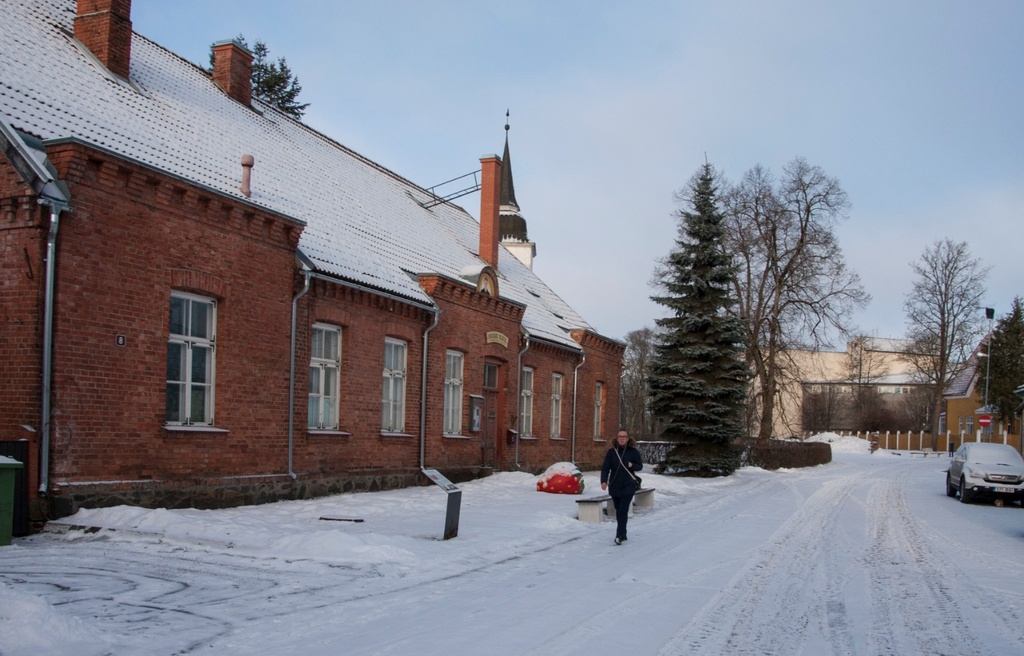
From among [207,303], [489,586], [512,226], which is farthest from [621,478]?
[512,226]

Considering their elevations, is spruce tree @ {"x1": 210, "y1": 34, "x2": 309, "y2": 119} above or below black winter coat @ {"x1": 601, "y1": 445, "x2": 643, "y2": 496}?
above

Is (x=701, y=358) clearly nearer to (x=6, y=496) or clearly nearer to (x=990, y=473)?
(x=990, y=473)

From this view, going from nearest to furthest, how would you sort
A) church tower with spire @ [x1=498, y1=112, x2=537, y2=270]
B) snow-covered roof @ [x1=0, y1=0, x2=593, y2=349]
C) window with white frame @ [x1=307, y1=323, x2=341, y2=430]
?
snow-covered roof @ [x1=0, y1=0, x2=593, y2=349] < window with white frame @ [x1=307, y1=323, x2=341, y2=430] < church tower with spire @ [x1=498, y1=112, x2=537, y2=270]

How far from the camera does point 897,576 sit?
10.6 m

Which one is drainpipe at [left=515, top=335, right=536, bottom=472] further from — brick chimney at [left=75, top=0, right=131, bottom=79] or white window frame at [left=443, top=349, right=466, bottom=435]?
brick chimney at [left=75, top=0, right=131, bottom=79]

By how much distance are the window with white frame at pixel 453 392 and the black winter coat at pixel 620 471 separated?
8144 millimetres

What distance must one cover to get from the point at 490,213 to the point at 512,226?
14.5 m

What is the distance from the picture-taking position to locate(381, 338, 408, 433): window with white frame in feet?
60.8

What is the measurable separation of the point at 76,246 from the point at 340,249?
22.1ft

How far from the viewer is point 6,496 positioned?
9.59 meters

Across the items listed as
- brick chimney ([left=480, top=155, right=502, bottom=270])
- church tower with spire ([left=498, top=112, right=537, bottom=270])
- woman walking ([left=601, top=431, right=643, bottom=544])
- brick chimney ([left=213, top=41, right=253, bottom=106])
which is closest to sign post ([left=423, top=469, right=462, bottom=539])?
woman walking ([left=601, top=431, right=643, bottom=544])

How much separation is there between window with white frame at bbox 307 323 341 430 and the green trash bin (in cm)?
664

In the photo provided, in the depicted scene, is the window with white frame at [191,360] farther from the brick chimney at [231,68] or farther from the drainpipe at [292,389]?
the brick chimney at [231,68]

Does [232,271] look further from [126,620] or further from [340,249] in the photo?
[126,620]
